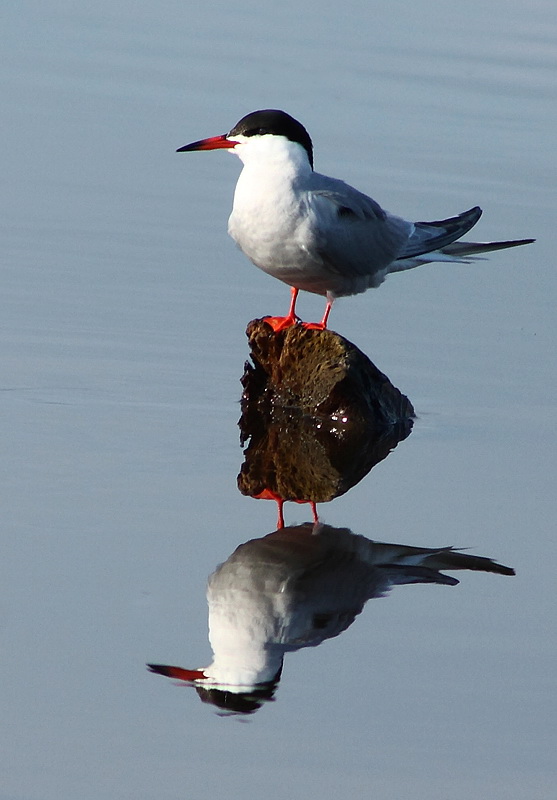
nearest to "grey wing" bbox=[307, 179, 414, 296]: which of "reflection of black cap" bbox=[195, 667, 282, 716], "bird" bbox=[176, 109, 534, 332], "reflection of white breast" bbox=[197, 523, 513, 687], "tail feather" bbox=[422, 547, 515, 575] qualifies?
"bird" bbox=[176, 109, 534, 332]

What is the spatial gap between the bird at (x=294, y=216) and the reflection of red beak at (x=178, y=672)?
2429mm

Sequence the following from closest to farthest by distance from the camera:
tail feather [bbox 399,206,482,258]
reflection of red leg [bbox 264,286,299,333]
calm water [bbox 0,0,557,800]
→ calm water [bbox 0,0,557,800], reflection of red leg [bbox 264,286,299,333], tail feather [bbox 399,206,482,258]

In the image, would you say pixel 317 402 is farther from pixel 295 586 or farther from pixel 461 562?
pixel 295 586

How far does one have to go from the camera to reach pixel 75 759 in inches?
138

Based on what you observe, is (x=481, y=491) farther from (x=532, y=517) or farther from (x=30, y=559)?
(x=30, y=559)

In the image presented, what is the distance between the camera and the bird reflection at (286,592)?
3.99 meters

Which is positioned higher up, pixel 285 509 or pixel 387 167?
pixel 387 167

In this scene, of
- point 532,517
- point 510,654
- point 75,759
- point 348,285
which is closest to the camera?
point 75,759

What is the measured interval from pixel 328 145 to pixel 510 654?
5450mm

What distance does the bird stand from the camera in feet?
19.7

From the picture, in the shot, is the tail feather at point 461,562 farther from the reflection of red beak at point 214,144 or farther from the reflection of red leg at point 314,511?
the reflection of red beak at point 214,144

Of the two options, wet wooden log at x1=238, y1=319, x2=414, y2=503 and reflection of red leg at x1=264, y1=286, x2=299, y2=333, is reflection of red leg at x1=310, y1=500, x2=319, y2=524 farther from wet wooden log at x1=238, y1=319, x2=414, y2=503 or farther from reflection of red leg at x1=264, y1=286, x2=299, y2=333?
reflection of red leg at x1=264, y1=286, x2=299, y2=333

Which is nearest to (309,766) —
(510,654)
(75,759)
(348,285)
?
(75,759)

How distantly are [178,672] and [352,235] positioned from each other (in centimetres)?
280
